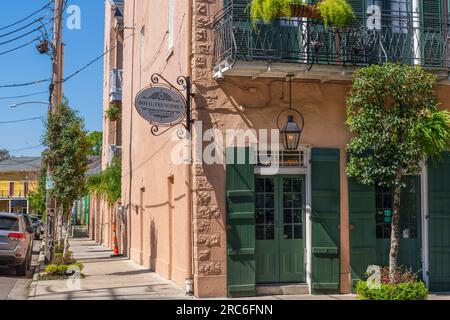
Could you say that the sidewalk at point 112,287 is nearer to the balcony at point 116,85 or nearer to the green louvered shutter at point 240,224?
the green louvered shutter at point 240,224

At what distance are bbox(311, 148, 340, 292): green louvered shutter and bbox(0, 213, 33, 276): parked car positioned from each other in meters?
7.83

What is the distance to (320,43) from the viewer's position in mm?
11500

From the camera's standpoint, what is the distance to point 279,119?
465 inches

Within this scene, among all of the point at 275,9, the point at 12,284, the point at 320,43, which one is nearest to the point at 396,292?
the point at 320,43

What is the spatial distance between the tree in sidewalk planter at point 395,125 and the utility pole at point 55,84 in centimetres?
934

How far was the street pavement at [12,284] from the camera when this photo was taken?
12310 mm

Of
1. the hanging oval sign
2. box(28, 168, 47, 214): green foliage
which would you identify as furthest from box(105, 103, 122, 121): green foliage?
the hanging oval sign

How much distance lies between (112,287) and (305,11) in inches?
269

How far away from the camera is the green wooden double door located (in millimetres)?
11742

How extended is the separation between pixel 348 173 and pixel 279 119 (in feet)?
5.57

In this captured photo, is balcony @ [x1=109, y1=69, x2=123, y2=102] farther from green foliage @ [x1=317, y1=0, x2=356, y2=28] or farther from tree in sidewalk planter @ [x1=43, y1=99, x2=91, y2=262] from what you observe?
green foliage @ [x1=317, y1=0, x2=356, y2=28]
